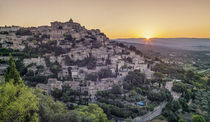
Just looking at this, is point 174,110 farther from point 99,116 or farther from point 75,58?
point 75,58

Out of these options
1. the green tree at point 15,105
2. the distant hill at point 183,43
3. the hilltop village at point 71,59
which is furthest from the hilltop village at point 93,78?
the distant hill at point 183,43

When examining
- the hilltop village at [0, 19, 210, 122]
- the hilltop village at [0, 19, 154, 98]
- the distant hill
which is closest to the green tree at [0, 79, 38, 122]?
the hilltop village at [0, 19, 210, 122]

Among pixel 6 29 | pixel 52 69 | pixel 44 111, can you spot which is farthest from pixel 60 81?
pixel 6 29

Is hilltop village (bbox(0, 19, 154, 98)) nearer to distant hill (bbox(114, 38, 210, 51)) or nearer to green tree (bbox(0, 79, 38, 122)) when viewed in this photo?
green tree (bbox(0, 79, 38, 122))

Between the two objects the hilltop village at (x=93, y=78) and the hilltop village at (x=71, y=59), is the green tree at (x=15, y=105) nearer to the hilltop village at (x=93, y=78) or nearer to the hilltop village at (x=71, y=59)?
the hilltop village at (x=93, y=78)

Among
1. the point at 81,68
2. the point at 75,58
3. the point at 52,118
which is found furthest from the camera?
the point at 75,58

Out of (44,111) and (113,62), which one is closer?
(44,111)
